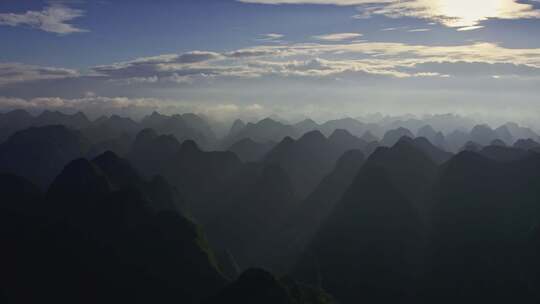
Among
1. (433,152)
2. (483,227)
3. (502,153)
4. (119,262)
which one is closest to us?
(119,262)

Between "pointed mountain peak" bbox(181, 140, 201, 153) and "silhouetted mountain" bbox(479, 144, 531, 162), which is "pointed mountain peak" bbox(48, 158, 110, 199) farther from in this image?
"silhouetted mountain" bbox(479, 144, 531, 162)

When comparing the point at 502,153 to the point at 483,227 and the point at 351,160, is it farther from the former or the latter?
the point at 483,227

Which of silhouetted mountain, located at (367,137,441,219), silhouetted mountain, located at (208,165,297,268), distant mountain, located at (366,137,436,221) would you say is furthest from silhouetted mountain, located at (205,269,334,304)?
silhouetted mountain, located at (367,137,441,219)

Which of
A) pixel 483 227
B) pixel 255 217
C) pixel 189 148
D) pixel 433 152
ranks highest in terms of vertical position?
pixel 189 148

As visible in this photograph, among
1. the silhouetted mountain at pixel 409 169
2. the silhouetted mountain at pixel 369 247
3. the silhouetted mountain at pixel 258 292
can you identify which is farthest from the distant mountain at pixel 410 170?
the silhouetted mountain at pixel 258 292

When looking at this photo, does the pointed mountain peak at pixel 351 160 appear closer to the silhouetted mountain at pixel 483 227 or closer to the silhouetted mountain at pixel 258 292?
the silhouetted mountain at pixel 483 227

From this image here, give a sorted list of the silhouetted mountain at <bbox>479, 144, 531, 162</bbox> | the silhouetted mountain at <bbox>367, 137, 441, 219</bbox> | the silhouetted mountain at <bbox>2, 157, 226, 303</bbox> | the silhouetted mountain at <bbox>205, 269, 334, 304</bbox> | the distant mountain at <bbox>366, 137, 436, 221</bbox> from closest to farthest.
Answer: the silhouetted mountain at <bbox>205, 269, 334, 304</bbox> → the silhouetted mountain at <bbox>2, 157, 226, 303</bbox> → the distant mountain at <bbox>366, 137, 436, 221</bbox> → the silhouetted mountain at <bbox>367, 137, 441, 219</bbox> → the silhouetted mountain at <bbox>479, 144, 531, 162</bbox>

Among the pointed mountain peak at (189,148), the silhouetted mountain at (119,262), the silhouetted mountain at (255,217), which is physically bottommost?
the silhouetted mountain at (255,217)

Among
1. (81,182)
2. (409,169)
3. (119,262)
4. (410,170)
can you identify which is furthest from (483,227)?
(81,182)
